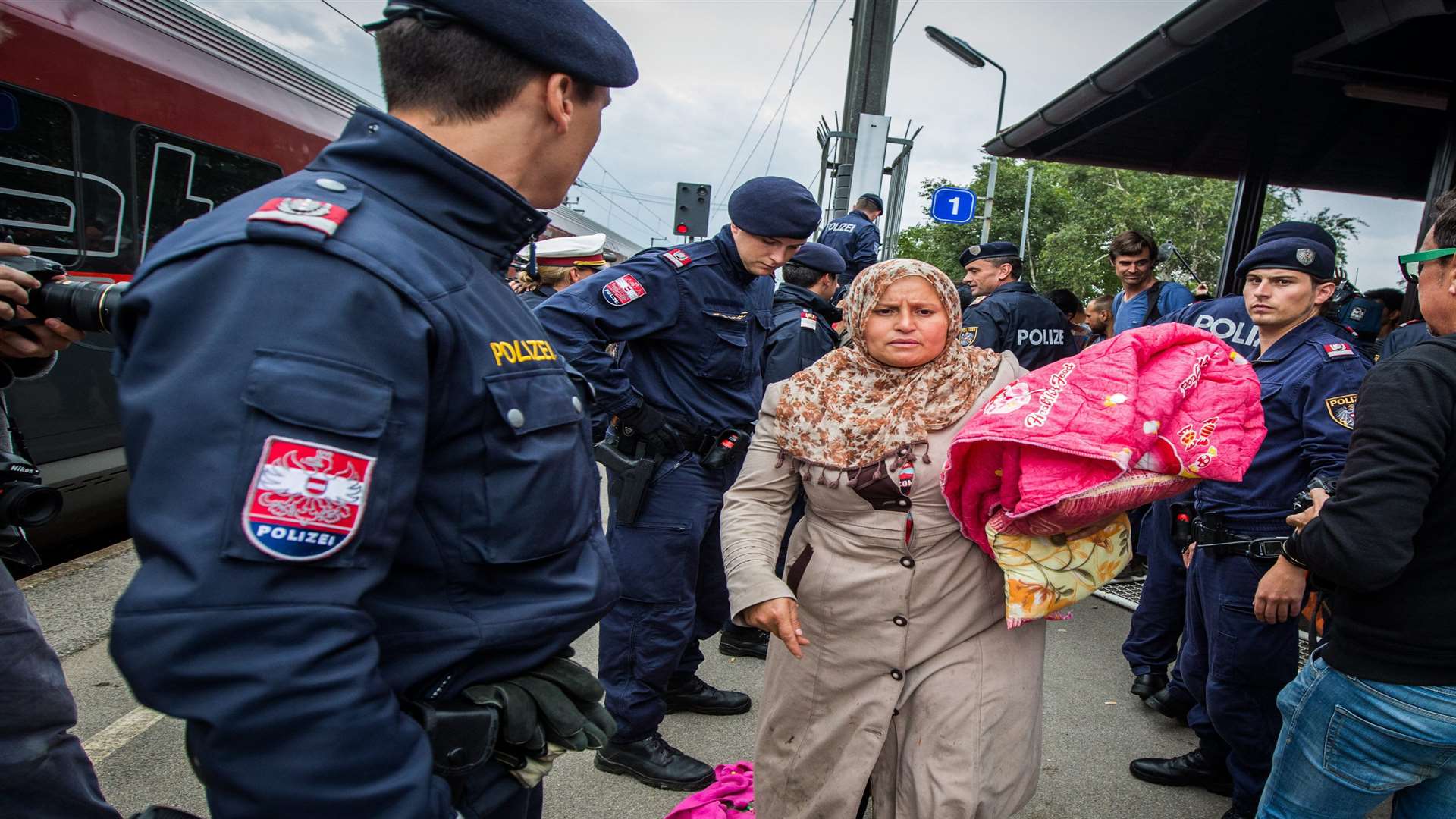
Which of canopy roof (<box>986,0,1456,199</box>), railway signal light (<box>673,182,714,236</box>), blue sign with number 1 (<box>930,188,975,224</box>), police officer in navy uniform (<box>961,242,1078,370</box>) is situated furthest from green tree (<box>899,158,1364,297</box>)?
police officer in navy uniform (<box>961,242,1078,370</box>)

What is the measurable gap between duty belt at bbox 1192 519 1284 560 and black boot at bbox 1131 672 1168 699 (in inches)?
43.9

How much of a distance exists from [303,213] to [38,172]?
460 centimetres

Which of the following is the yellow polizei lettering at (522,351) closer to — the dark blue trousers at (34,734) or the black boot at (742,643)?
the dark blue trousers at (34,734)

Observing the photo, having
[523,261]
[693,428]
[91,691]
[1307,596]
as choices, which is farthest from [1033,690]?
[523,261]

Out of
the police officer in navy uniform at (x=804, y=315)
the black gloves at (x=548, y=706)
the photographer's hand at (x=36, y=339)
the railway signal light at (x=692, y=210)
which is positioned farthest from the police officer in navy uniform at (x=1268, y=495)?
the railway signal light at (x=692, y=210)

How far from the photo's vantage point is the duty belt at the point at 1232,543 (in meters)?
2.52

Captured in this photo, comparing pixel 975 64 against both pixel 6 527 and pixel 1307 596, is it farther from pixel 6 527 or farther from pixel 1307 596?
pixel 6 527

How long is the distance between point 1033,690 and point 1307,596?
114 centimetres

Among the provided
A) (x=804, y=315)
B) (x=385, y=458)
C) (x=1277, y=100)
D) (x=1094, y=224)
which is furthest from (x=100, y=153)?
(x=1094, y=224)

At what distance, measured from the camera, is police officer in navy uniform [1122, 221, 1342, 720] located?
346 centimetres

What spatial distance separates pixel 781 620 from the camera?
6.12ft

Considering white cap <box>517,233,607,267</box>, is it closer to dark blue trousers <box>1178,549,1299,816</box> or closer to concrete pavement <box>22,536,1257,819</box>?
concrete pavement <box>22,536,1257,819</box>

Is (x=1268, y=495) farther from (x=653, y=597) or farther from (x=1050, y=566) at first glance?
(x=653, y=597)

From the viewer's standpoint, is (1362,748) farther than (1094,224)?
No
